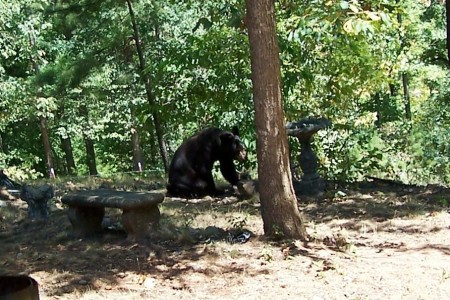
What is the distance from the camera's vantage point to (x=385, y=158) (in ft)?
38.2

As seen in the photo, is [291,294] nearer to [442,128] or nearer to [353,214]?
[353,214]

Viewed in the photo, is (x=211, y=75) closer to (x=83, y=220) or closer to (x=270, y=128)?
(x=83, y=220)

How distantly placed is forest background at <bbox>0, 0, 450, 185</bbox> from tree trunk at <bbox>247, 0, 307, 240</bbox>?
1.16 ft

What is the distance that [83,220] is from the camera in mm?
7047

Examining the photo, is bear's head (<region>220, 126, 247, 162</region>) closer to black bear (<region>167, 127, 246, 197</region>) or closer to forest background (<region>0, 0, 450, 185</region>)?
black bear (<region>167, 127, 246, 197</region>)

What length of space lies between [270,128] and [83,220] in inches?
107

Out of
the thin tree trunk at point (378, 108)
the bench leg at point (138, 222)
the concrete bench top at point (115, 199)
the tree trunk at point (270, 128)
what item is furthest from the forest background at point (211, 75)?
the bench leg at point (138, 222)

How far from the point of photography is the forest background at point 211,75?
9906 millimetres

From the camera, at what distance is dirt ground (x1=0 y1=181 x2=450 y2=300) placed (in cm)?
492

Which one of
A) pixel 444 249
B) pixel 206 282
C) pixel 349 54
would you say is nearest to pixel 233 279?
pixel 206 282

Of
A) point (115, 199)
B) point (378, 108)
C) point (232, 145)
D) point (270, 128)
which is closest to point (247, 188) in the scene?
point (232, 145)

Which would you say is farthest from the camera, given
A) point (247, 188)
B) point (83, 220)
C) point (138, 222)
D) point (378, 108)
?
point (378, 108)

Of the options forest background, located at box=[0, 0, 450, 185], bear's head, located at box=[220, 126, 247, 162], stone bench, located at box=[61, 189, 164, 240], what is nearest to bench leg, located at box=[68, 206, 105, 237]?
stone bench, located at box=[61, 189, 164, 240]

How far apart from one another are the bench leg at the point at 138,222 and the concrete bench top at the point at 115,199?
131 mm
